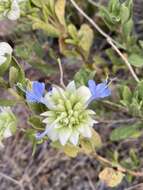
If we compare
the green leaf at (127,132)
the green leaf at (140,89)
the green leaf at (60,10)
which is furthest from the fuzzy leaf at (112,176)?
the green leaf at (60,10)

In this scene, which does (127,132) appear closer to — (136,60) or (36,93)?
(136,60)

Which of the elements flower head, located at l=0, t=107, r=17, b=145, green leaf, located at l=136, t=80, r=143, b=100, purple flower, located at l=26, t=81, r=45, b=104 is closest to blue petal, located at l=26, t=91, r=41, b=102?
purple flower, located at l=26, t=81, r=45, b=104

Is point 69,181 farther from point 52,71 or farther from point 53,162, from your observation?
point 52,71

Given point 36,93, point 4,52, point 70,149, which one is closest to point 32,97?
point 36,93

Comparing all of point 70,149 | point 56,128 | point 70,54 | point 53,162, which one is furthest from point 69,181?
point 56,128

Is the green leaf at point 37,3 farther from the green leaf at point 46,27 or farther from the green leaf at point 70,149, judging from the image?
the green leaf at point 70,149

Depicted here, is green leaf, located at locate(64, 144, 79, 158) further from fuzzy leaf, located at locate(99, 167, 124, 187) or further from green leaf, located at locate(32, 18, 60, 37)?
green leaf, located at locate(32, 18, 60, 37)
